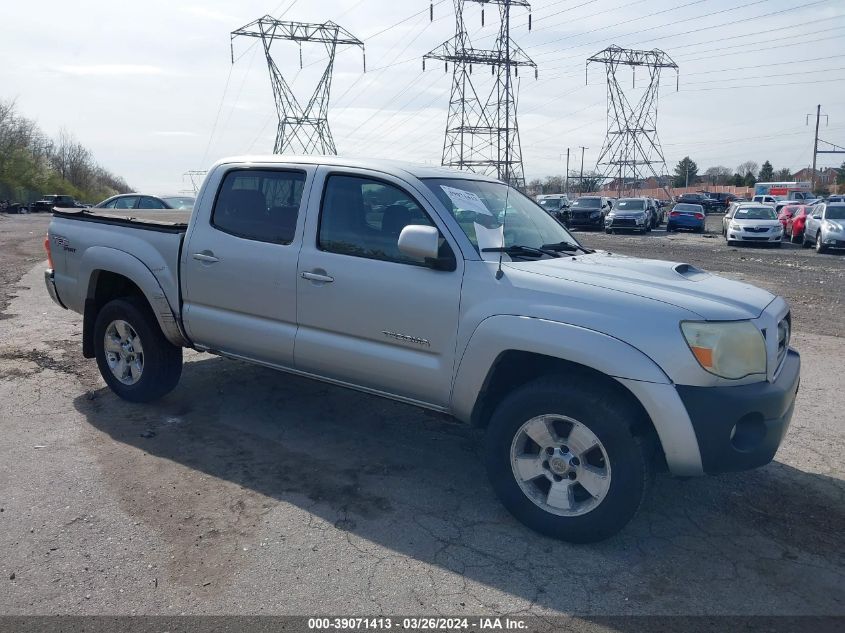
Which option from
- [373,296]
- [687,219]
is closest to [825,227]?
[687,219]

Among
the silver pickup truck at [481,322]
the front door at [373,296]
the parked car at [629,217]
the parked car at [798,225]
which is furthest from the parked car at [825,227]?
the front door at [373,296]

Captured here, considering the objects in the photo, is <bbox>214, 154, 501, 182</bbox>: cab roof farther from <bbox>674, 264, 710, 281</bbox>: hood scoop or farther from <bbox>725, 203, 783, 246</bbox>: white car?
<bbox>725, 203, 783, 246</bbox>: white car

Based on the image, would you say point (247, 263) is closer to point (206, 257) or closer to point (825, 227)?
point (206, 257)

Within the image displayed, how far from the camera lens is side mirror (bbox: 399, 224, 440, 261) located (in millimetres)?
3967

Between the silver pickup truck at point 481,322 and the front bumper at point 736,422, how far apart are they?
0.03ft

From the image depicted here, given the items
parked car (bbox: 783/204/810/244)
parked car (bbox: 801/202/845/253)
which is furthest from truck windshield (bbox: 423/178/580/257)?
parked car (bbox: 783/204/810/244)

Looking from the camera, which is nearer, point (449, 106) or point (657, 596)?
point (657, 596)

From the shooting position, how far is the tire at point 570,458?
355 cm

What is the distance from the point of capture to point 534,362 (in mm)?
4020

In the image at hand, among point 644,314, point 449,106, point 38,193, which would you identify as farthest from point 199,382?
point 38,193

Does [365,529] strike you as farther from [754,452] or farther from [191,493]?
[754,452]

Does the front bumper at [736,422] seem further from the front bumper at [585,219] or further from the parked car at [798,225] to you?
the front bumper at [585,219]

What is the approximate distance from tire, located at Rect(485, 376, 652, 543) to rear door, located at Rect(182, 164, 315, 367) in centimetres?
167

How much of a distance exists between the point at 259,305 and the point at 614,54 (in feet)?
198
